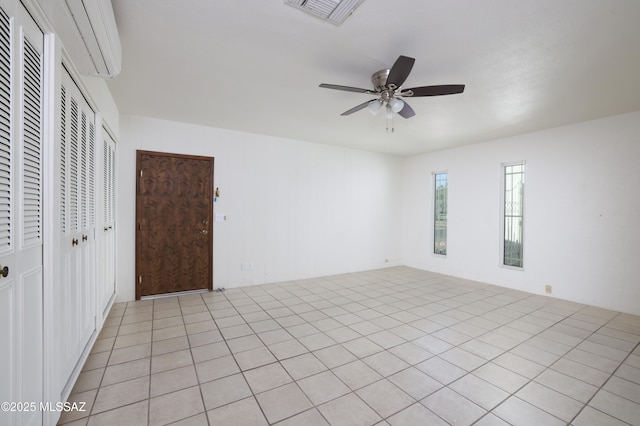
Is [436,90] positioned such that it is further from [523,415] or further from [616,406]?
[616,406]

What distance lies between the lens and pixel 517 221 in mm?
4910

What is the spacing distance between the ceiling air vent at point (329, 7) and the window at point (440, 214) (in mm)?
4948

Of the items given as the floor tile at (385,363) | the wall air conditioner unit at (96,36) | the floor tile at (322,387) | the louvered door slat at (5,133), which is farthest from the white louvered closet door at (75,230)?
the floor tile at (385,363)

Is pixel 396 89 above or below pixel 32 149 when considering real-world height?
above

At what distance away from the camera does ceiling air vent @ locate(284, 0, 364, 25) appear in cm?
179

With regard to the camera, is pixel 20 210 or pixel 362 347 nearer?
pixel 20 210

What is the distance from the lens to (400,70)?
2.21 metres

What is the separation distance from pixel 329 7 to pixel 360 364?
2763mm

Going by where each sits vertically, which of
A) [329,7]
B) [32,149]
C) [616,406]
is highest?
[329,7]

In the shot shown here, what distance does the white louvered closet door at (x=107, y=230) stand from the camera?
9.87ft

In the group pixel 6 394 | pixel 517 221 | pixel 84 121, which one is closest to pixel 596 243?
pixel 517 221

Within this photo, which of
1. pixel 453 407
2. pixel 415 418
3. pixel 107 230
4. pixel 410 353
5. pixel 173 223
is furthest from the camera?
pixel 173 223

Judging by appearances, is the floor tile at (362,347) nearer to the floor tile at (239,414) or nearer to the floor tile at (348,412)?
the floor tile at (348,412)

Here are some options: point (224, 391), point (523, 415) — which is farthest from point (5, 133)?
point (523, 415)
